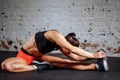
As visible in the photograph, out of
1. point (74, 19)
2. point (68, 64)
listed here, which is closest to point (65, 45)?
point (68, 64)

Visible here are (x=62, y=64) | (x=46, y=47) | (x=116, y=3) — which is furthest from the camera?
(x=116, y=3)

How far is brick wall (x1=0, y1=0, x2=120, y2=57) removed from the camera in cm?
555

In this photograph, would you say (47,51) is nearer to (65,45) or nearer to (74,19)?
(65,45)

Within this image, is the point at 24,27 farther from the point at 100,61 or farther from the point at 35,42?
the point at 100,61

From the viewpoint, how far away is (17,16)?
574cm

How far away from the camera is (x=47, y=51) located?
3.48 metres

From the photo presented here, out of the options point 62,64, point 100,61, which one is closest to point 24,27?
point 62,64

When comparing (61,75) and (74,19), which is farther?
(74,19)

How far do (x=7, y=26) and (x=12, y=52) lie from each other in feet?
2.02

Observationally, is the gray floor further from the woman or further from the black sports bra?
the black sports bra

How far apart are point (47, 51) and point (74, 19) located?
2.27 metres

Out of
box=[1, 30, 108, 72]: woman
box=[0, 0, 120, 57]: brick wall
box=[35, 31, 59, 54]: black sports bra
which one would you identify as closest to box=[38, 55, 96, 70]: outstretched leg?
box=[1, 30, 108, 72]: woman

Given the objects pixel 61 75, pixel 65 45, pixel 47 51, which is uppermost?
pixel 65 45

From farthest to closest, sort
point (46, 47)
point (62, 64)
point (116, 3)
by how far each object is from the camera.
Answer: point (116, 3) → point (62, 64) → point (46, 47)
